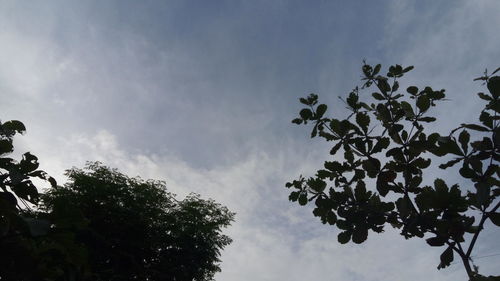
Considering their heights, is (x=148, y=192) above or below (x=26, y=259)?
above

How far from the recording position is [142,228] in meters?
16.7

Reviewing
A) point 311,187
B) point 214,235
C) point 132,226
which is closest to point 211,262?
point 214,235

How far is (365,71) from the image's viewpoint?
257 centimetres

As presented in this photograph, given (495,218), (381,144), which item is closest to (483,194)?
(495,218)

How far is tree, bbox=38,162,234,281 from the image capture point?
14914 millimetres

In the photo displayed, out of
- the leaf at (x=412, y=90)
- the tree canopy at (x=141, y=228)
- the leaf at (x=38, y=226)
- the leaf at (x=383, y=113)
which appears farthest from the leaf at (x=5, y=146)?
the tree canopy at (x=141, y=228)

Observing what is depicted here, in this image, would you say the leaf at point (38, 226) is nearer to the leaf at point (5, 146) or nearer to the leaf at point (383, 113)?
the leaf at point (5, 146)

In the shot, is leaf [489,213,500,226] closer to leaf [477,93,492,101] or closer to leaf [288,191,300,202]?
leaf [477,93,492,101]

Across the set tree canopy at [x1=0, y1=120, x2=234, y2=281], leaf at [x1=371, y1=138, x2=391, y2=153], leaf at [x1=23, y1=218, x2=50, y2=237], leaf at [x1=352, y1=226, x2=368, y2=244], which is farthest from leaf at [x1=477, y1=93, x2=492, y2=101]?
tree canopy at [x1=0, y1=120, x2=234, y2=281]

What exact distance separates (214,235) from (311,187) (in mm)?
16049

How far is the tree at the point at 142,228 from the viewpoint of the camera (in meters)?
14.9

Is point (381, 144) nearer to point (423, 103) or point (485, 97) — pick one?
point (423, 103)

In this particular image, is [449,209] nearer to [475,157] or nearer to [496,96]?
[475,157]

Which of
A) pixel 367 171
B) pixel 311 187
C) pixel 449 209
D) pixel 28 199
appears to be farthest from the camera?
pixel 311 187
